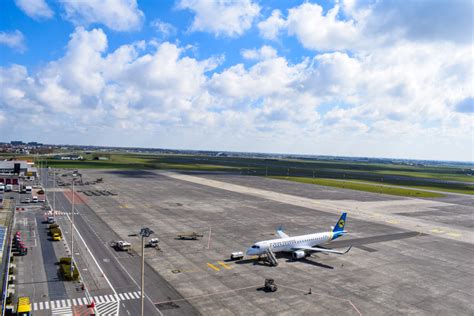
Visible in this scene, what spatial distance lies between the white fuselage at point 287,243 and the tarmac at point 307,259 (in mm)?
2328

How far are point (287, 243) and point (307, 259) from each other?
475 cm

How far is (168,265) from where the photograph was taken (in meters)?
58.2

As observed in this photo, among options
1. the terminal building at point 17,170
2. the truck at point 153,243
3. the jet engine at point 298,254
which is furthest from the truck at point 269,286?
the terminal building at point 17,170

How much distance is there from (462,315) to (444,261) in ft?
82.5

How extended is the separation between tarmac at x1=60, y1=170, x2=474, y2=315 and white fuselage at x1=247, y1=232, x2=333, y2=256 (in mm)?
2328

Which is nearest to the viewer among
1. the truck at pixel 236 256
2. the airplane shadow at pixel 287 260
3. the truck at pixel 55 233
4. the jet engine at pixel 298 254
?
the airplane shadow at pixel 287 260

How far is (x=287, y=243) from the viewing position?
2511 inches

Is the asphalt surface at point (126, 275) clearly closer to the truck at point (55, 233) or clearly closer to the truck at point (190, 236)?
the truck at point (55, 233)

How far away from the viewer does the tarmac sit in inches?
1826

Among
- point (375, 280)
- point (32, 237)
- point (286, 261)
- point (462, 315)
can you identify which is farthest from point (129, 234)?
point (462, 315)

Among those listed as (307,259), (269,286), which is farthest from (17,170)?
(269,286)

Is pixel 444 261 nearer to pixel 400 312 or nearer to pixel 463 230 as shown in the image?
pixel 400 312

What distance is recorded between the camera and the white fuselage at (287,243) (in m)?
60.7

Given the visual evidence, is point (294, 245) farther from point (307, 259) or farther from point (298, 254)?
point (307, 259)
